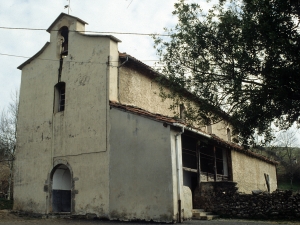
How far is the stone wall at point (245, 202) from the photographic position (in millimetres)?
13414

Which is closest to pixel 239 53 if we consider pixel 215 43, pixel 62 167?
pixel 215 43

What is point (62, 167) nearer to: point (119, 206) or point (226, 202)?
point (119, 206)

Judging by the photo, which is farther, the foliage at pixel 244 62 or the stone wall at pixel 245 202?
the stone wall at pixel 245 202

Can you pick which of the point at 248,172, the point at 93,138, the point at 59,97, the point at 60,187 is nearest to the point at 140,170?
the point at 93,138

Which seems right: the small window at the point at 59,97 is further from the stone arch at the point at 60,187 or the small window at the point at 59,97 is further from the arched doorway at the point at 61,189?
the arched doorway at the point at 61,189

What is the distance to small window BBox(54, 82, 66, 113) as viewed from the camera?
54.1 feet

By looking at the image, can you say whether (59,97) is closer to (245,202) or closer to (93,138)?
(93,138)

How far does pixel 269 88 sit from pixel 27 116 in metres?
12.7

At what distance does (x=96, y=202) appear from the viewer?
44.8ft

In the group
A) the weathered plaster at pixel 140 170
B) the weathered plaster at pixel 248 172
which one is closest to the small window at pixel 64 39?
the weathered plaster at pixel 140 170

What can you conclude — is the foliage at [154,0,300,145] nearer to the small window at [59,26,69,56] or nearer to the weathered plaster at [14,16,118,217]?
the weathered plaster at [14,16,118,217]

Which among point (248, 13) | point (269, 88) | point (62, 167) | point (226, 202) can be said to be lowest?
point (226, 202)

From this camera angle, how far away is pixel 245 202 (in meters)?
14.3

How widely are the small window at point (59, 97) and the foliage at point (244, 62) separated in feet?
22.5
